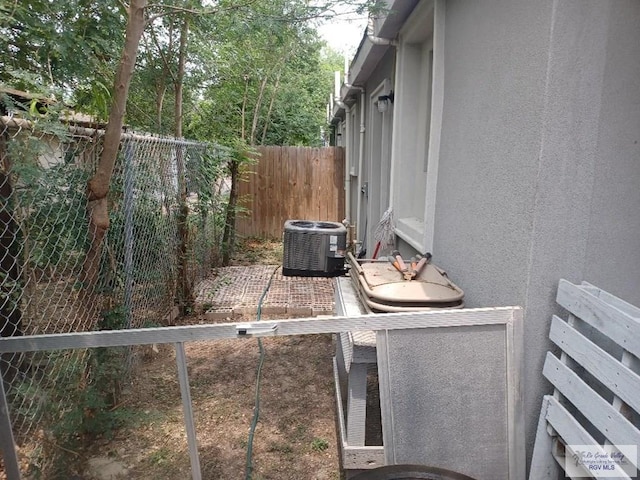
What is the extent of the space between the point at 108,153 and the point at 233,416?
181 centimetres

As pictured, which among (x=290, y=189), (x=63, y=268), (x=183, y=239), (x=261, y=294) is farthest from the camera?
(x=290, y=189)

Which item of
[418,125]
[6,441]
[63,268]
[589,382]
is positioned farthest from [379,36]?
[6,441]

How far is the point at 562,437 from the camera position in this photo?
1.58 metres

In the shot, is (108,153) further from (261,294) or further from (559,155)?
(261,294)

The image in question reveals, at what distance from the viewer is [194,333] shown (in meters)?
1.55

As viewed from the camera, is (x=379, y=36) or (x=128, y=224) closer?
(x=128, y=224)

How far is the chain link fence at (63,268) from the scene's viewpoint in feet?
6.07

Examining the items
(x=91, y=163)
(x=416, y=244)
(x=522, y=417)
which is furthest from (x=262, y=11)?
(x=522, y=417)

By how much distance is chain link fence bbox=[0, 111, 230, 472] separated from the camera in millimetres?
1850

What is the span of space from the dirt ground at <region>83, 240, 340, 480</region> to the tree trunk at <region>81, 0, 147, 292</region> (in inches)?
29.0

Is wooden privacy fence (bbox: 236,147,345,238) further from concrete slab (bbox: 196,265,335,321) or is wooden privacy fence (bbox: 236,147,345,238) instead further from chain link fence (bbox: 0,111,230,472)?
chain link fence (bbox: 0,111,230,472)

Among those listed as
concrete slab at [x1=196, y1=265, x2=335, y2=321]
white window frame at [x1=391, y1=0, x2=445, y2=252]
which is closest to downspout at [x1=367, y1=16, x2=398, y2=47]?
white window frame at [x1=391, y1=0, x2=445, y2=252]

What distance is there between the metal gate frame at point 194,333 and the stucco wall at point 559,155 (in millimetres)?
286

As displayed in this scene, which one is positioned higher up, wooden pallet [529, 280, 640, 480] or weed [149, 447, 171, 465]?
wooden pallet [529, 280, 640, 480]
